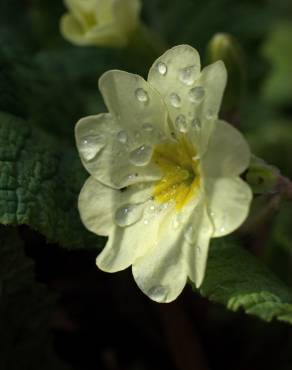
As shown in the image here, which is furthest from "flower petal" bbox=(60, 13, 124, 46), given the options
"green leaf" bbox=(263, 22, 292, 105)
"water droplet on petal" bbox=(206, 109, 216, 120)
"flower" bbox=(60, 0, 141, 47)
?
"green leaf" bbox=(263, 22, 292, 105)

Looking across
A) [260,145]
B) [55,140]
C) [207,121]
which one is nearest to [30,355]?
[55,140]

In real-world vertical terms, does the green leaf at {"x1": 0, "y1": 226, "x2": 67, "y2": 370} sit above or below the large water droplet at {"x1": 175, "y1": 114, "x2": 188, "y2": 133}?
below

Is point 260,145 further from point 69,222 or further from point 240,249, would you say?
point 69,222

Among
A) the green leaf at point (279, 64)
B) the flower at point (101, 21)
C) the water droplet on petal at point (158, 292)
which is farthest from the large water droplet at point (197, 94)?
the green leaf at point (279, 64)

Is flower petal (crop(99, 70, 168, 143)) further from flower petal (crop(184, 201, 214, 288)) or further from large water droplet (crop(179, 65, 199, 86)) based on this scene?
flower petal (crop(184, 201, 214, 288))

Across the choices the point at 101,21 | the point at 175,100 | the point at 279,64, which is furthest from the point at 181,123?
the point at 279,64

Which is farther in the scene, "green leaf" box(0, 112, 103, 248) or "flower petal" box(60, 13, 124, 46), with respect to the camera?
"flower petal" box(60, 13, 124, 46)
